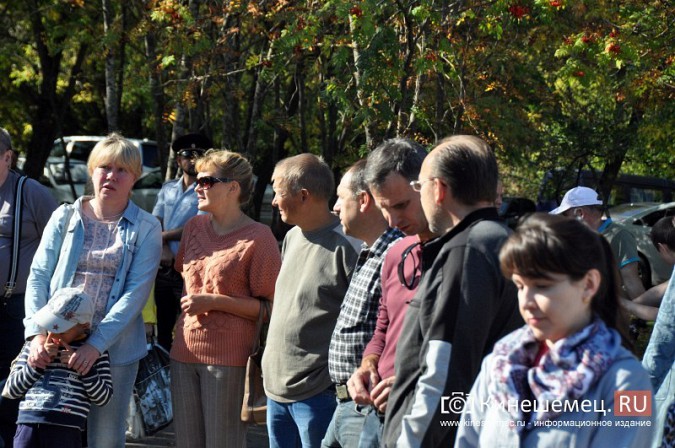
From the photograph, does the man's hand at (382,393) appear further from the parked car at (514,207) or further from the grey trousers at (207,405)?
the parked car at (514,207)

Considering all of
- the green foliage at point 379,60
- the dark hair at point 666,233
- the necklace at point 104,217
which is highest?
the green foliage at point 379,60

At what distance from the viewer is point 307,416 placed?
4.47 metres

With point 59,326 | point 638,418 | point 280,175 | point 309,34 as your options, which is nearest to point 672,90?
point 309,34

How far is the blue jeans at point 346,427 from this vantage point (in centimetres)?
381

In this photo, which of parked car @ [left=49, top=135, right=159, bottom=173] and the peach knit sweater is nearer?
the peach knit sweater

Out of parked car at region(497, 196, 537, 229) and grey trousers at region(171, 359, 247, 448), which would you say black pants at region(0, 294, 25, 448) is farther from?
parked car at region(497, 196, 537, 229)

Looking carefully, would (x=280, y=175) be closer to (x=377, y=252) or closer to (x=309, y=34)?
(x=377, y=252)

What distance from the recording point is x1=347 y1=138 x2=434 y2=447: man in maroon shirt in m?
3.54

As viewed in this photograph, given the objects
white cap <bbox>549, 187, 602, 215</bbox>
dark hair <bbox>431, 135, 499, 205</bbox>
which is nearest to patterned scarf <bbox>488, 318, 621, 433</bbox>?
dark hair <bbox>431, 135, 499, 205</bbox>

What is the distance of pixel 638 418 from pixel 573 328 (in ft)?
0.91

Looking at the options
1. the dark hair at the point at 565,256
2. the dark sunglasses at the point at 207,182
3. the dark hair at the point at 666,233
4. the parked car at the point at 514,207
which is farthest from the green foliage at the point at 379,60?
the dark hair at the point at 565,256

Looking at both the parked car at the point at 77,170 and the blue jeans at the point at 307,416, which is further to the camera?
the parked car at the point at 77,170

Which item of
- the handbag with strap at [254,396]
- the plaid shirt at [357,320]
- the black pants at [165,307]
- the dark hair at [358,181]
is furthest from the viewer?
the black pants at [165,307]

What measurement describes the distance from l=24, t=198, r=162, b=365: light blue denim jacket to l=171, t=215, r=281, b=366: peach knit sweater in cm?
22
